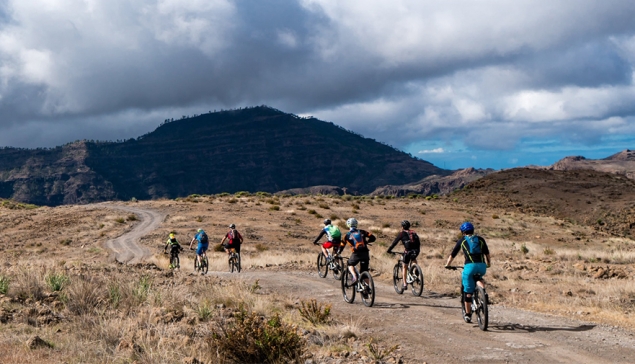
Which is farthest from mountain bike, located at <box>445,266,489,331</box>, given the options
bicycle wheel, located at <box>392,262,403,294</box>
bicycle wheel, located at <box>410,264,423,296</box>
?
bicycle wheel, located at <box>392,262,403,294</box>

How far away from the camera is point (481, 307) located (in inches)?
413

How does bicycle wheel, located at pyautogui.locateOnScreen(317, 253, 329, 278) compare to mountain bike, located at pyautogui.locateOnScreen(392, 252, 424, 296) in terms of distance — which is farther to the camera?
bicycle wheel, located at pyautogui.locateOnScreen(317, 253, 329, 278)

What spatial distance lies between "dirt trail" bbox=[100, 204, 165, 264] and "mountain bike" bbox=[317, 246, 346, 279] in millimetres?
15999

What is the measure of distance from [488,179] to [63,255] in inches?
2779

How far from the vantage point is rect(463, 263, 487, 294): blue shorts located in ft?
34.9

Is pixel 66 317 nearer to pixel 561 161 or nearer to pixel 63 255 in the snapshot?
pixel 63 255

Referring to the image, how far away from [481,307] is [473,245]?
3.95 feet

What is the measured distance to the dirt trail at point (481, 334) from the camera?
28.5 ft

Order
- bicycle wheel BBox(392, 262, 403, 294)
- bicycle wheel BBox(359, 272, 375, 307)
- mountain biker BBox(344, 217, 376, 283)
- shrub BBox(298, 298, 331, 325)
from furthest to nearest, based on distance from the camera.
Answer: bicycle wheel BBox(392, 262, 403, 294), mountain biker BBox(344, 217, 376, 283), bicycle wheel BBox(359, 272, 375, 307), shrub BBox(298, 298, 331, 325)

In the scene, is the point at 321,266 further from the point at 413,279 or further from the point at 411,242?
the point at 411,242

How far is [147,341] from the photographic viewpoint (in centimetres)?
815

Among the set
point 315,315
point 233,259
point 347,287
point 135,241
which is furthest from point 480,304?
point 135,241

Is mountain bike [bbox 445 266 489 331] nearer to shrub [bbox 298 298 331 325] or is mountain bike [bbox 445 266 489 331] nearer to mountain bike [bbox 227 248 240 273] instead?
shrub [bbox 298 298 331 325]

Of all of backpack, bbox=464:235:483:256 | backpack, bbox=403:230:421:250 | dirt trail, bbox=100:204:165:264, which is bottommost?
dirt trail, bbox=100:204:165:264
